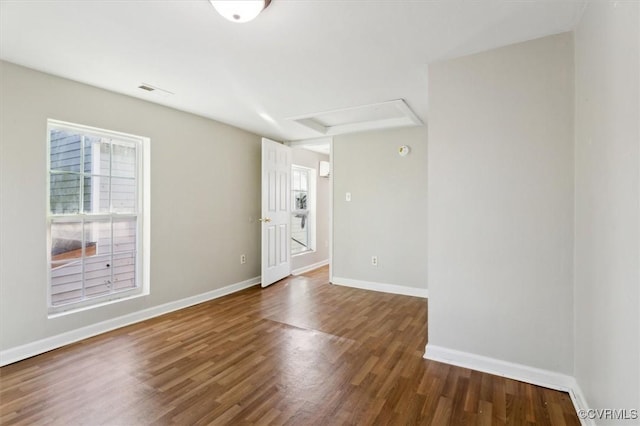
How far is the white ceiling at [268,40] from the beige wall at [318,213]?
2.67 m

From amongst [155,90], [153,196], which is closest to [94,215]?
[153,196]

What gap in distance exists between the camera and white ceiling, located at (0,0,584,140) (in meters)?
1.75

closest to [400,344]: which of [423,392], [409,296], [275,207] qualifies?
[423,392]

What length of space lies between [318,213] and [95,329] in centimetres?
399

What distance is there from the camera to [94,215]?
9.75ft

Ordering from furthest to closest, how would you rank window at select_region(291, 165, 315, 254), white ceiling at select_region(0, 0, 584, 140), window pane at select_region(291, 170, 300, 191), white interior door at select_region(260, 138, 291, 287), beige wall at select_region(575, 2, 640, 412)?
window at select_region(291, 165, 315, 254)
window pane at select_region(291, 170, 300, 191)
white interior door at select_region(260, 138, 291, 287)
white ceiling at select_region(0, 0, 584, 140)
beige wall at select_region(575, 2, 640, 412)

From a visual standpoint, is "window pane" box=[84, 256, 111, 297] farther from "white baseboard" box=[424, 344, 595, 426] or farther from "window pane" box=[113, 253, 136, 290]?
"white baseboard" box=[424, 344, 595, 426]

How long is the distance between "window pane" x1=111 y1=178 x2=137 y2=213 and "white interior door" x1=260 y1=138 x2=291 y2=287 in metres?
1.66

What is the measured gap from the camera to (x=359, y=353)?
2.52 m

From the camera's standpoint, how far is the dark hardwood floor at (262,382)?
1.76 m

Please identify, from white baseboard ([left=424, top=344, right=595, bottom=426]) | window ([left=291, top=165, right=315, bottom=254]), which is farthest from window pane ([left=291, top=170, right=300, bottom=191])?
white baseboard ([left=424, top=344, right=595, bottom=426])

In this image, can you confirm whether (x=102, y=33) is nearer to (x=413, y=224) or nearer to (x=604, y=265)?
(x=604, y=265)

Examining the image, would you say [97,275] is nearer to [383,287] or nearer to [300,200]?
[383,287]

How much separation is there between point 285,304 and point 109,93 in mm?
2876
